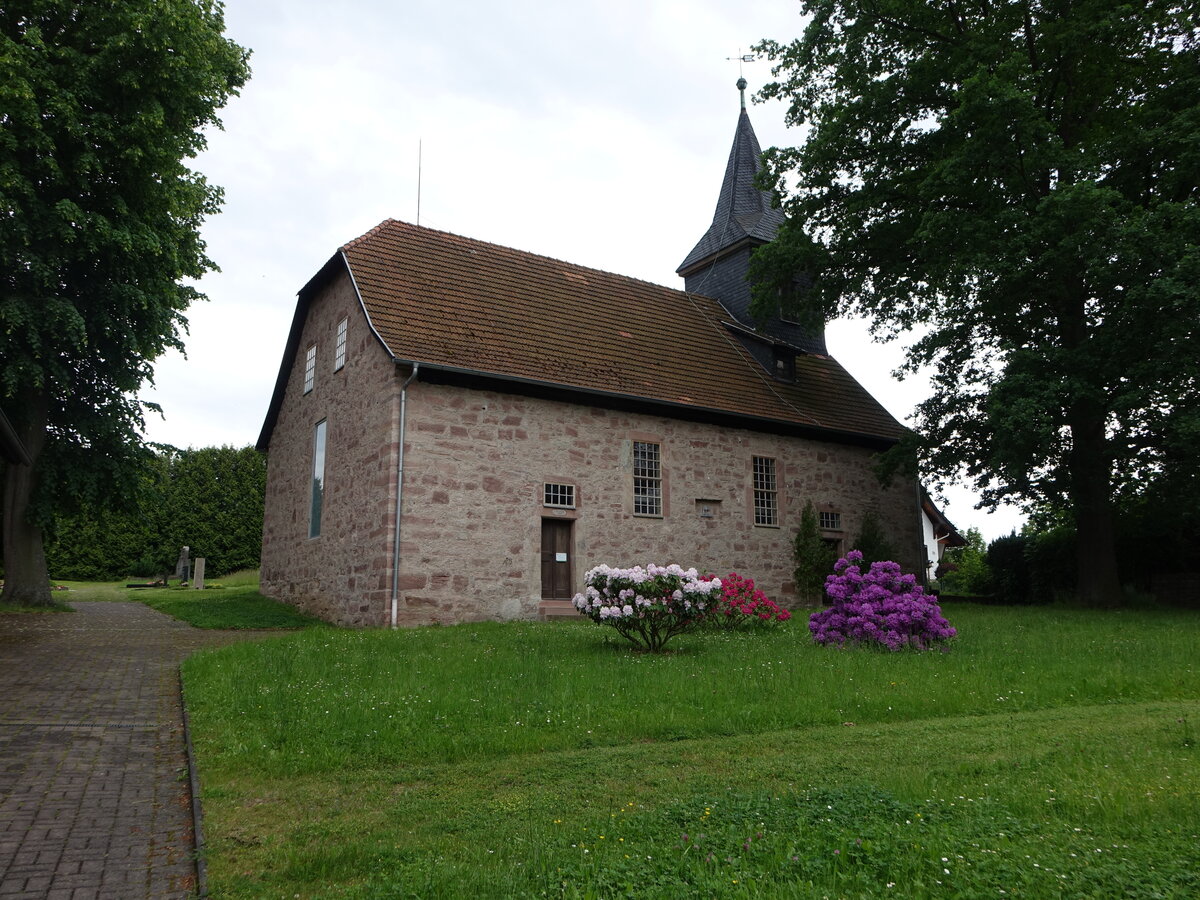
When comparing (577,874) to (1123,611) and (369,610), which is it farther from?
(1123,611)

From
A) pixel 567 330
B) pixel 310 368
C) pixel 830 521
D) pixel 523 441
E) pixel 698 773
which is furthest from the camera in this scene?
pixel 830 521

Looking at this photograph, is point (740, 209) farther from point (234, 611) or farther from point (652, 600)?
point (652, 600)

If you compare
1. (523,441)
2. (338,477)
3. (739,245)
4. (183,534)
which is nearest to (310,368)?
(338,477)

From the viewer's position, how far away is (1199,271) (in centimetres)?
1457

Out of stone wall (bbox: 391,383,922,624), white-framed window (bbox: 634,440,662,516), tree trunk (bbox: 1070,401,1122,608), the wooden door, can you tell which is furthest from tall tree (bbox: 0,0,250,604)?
tree trunk (bbox: 1070,401,1122,608)

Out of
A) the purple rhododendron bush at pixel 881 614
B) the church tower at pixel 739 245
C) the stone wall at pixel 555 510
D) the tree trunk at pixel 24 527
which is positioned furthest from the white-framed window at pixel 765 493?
the tree trunk at pixel 24 527

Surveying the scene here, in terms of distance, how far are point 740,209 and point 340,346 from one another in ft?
46.2

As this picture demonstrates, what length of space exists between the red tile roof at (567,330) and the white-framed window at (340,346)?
1.52 meters

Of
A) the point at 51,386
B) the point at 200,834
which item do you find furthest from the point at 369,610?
the point at 200,834

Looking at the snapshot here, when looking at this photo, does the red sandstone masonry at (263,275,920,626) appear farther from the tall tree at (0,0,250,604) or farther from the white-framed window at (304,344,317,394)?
the tall tree at (0,0,250,604)

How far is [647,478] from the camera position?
754 inches

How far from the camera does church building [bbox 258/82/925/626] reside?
16.4 meters

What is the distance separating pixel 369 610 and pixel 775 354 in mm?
12897

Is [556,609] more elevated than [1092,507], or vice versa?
[1092,507]
